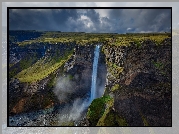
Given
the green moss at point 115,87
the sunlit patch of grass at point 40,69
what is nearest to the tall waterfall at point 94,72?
the green moss at point 115,87

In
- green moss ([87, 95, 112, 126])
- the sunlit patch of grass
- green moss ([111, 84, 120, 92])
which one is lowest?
green moss ([87, 95, 112, 126])

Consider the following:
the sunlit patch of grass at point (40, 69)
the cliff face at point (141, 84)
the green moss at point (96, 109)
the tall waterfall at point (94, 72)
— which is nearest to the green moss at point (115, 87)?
the cliff face at point (141, 84)

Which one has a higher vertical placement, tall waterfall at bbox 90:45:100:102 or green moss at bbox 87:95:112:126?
tall waterfall at bbox 90:45:100:102

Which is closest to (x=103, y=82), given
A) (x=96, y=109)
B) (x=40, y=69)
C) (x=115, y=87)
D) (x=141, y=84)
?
(x=115, y=87)

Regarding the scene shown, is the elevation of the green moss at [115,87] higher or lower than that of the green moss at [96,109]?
higher

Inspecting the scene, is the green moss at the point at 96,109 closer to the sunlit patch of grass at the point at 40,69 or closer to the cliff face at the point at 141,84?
the cliff face at the point at 141,84

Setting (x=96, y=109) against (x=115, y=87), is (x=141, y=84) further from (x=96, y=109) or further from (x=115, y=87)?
(x=96, y=109)

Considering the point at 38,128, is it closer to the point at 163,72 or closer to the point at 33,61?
the point at 33,61

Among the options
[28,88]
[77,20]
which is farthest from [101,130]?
[77,20]

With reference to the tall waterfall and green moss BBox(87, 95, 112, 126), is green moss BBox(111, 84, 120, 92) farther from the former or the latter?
the tall waterfall

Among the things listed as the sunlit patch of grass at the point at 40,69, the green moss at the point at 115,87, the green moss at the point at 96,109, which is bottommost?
the green moss at the point at 96,109

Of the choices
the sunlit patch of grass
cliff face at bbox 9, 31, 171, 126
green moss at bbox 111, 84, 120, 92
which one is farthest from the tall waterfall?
the sunlit patch of grass

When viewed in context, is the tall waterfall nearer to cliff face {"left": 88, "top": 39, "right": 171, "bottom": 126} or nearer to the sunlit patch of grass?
cliff face {"left": 88, "top": 39, "right": 171, "bottom": 126}
